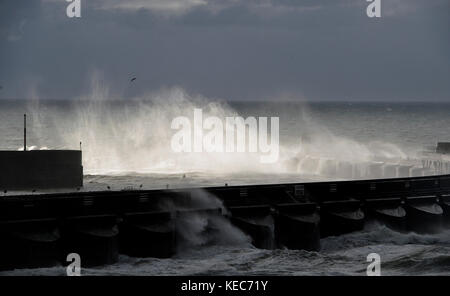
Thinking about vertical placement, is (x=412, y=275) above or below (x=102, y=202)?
below

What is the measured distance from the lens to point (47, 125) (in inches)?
6969

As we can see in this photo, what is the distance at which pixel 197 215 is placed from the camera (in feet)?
101

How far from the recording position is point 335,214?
33.6 m

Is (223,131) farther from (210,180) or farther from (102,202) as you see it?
(102,202)

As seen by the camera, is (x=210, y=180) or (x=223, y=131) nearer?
(x=210, y=180)

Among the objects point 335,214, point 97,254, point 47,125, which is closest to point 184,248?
point 97,254

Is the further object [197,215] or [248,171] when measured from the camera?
[248,171]

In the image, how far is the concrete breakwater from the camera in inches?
1098

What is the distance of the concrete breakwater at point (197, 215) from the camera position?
27.9 meters
